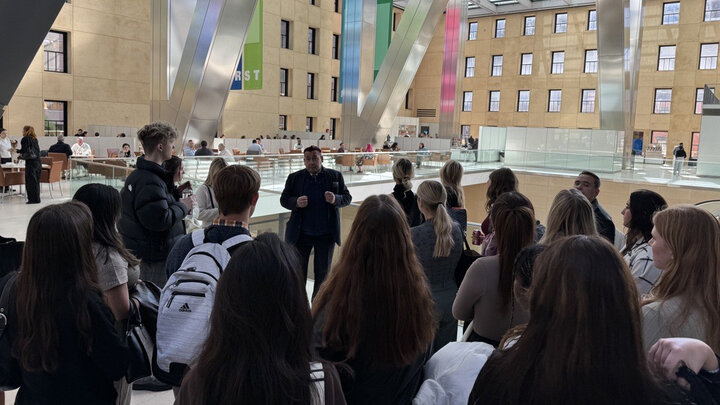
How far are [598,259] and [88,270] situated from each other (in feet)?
5.34

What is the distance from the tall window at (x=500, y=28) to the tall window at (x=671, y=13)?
924cm

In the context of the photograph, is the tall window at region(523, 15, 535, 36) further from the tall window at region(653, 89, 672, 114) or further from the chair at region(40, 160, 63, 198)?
the chair at region(40, 160, 63, 198)

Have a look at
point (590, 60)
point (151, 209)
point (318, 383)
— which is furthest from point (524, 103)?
point (318, 383)

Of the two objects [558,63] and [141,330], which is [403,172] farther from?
[558,63]

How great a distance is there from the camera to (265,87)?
2850 cm

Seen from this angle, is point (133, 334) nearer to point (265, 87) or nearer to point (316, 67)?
point (265, 87)

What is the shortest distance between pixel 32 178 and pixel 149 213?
8.65 m

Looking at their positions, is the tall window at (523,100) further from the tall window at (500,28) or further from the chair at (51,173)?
the chair at (51,173)

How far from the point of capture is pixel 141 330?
2148 millimetres

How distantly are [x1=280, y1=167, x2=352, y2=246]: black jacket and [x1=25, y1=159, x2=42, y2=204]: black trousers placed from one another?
302 inches

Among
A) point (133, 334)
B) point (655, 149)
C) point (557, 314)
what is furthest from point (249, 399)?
point (655, 149)

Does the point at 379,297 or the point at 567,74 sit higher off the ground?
the point at 567,74

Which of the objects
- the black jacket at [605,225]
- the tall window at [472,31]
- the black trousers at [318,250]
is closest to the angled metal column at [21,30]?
the black trousers at [318,250]

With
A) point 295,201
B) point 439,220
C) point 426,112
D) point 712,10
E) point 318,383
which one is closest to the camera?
point 318,383
